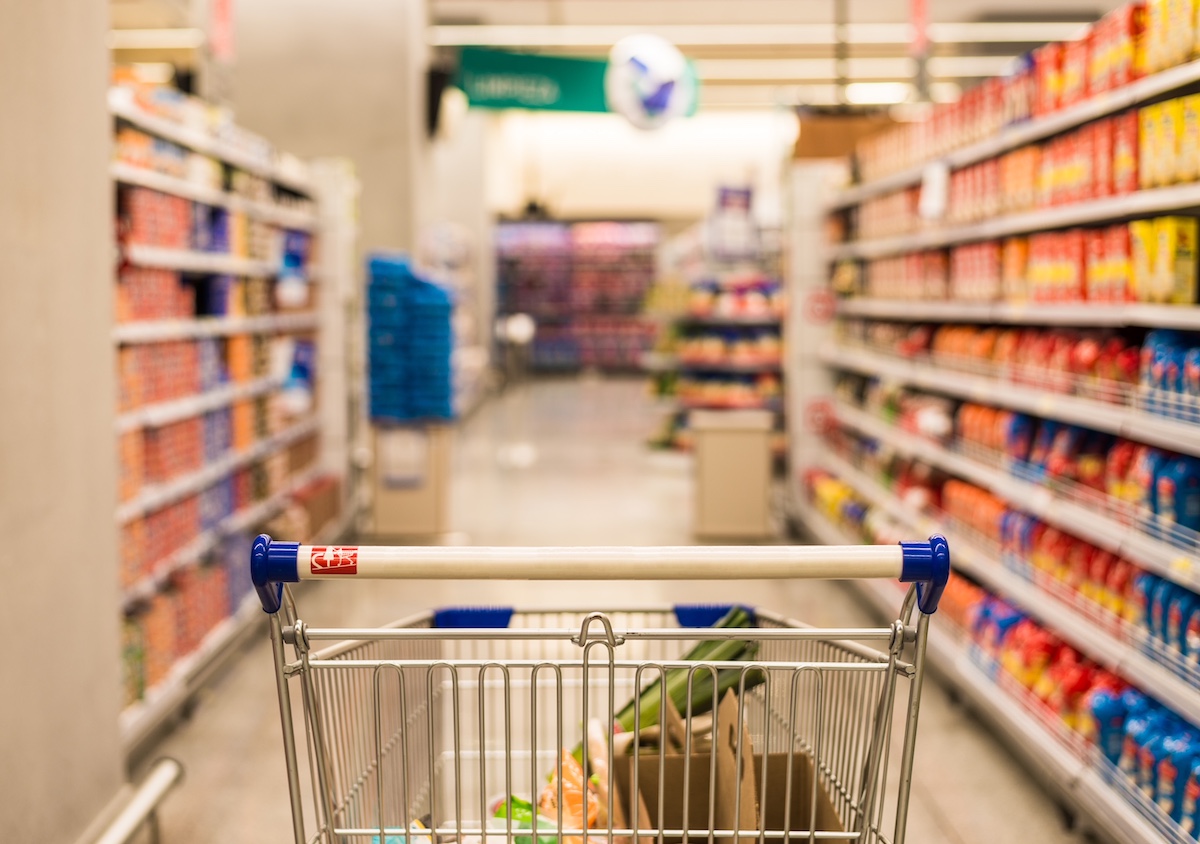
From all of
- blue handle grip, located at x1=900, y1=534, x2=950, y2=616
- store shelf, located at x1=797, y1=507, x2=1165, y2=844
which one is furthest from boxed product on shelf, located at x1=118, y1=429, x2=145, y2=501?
blue handle grip, located at x1=900, y1=534, x2=950, y2=616

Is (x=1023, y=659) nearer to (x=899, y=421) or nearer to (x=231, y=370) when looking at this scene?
(x=899, y=421)

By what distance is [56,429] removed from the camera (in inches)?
117

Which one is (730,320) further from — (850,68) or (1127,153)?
(850,68)

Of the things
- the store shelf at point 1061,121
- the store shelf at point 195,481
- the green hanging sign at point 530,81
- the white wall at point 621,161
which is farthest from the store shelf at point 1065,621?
the white wall at point 621,161

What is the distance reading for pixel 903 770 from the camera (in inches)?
64.4

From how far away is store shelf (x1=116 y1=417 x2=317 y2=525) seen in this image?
13.4 feet

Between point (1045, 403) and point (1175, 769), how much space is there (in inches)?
52.9

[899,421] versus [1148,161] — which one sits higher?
[1148,161]

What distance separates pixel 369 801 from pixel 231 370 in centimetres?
384

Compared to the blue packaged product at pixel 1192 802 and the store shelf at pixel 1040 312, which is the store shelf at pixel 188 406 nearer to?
the store shelf at pixel 1040 312

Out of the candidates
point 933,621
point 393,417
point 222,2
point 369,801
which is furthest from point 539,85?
point 369,801

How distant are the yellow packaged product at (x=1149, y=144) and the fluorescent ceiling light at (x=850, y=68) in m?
14.5

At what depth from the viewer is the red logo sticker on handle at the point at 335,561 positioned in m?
1.54

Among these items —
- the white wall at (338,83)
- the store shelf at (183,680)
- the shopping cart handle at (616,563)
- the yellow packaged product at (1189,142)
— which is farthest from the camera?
the white wall at (338,83)
